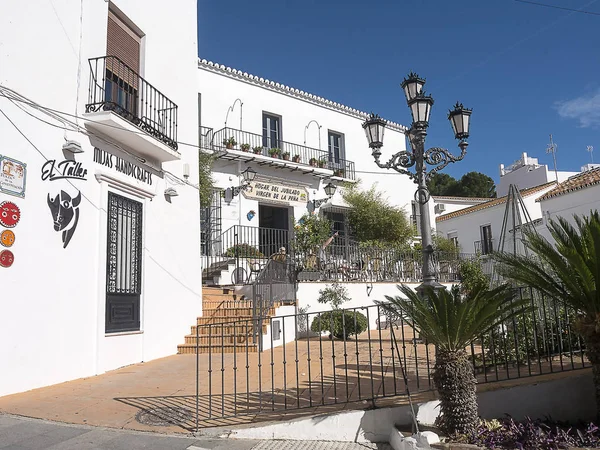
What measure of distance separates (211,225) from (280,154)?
3.72 metres

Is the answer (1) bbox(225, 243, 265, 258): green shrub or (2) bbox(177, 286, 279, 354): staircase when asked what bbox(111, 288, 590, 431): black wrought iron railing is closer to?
(2) bbox(177, 286, 279, 354): staircase

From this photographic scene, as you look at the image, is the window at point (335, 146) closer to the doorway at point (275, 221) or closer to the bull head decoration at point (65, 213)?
the doorway at point (275, 221)

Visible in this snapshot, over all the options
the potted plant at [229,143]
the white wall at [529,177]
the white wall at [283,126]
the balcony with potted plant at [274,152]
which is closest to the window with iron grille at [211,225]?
the white wall at [283,126]

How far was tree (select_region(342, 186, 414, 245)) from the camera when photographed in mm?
19250

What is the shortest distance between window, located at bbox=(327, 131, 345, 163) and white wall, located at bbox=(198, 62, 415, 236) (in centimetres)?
20

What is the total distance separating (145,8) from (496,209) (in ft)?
66.7

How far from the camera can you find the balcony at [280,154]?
53.5 feet

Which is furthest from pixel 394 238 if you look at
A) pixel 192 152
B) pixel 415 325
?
pixel 415 325

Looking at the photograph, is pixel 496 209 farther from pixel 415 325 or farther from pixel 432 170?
pixel 415 325

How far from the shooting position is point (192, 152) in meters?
11.5

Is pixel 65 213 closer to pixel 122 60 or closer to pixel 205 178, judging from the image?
pixel 122 60

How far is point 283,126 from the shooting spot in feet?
61.4

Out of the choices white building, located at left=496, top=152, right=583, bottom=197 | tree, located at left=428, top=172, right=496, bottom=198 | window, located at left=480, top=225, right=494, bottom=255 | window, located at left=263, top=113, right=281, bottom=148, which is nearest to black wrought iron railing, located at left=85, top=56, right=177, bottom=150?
window, located at left=263, top=113, right=281, bottom=148

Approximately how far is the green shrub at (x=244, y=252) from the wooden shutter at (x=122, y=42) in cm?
623
